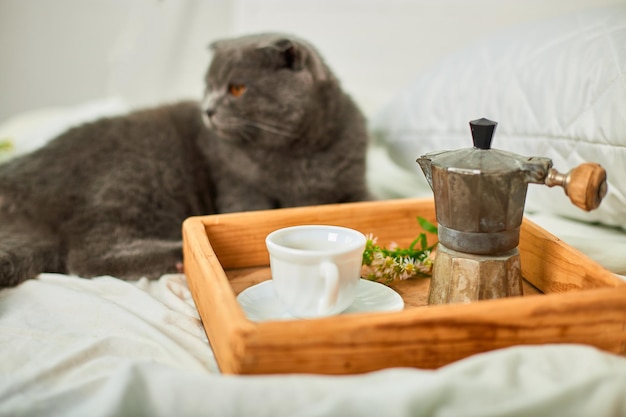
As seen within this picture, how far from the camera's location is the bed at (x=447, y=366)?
1.74 feet

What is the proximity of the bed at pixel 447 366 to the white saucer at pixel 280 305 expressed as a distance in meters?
0.08

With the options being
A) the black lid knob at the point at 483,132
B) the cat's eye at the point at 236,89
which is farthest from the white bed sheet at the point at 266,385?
the cat's eye at the point at 236,89

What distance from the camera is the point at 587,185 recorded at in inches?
23.3

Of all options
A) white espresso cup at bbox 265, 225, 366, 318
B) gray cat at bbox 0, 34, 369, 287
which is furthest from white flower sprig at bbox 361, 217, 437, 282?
gray cat at bbox 0, 34, 369, 287

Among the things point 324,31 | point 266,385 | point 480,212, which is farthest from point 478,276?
point 324,31

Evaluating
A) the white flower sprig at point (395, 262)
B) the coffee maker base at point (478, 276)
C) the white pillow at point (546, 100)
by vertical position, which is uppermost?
the white pillow at point (546, 100)

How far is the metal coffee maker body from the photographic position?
0.66m

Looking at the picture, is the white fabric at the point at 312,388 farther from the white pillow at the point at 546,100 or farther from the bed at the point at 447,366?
the white pillow at the point at 546,100

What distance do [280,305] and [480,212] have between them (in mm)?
271

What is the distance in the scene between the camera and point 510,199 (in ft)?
Result: 2.20

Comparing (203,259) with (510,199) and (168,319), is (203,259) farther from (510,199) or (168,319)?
(510,199)

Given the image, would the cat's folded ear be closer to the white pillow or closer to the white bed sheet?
the white pillow

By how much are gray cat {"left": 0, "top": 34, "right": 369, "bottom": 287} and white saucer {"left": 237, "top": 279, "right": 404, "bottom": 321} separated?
13.6 inches

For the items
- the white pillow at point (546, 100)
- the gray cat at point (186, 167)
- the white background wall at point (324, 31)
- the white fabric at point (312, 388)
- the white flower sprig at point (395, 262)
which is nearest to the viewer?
the white fabric at point (312, 388)
